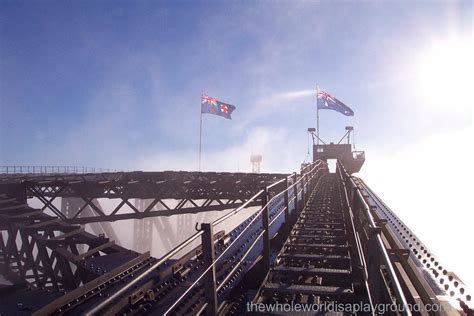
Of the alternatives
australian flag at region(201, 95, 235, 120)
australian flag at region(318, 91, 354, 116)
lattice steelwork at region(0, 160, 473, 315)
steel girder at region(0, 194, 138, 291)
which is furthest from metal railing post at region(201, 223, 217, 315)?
australian flag at region(318, 91, 354, 116)

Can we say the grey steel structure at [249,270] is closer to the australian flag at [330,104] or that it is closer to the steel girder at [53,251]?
the steel girder at [53,251]

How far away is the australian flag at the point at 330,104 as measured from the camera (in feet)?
116

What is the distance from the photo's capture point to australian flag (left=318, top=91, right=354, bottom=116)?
35444 mm

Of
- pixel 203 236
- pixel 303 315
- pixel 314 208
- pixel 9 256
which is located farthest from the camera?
pixel 314 208

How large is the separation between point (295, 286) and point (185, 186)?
570 inches

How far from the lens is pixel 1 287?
690cm

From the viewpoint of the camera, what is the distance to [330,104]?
35.8 meters

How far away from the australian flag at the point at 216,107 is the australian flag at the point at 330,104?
1011cm

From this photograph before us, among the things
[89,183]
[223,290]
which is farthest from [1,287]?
[89,183]

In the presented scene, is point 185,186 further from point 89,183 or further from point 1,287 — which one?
point 1,287

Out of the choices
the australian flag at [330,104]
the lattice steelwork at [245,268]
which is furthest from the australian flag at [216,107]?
the lattice steelwork at [245,268]

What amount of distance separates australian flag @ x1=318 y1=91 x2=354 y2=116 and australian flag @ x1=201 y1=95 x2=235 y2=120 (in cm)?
1011

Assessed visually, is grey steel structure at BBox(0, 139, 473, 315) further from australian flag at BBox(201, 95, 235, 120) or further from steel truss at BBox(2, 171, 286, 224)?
australian flag at BBox(201, 95, 235, 120)

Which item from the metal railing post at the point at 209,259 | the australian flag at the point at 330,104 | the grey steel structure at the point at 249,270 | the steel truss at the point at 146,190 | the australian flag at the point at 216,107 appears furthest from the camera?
the australian flag at the point at 330,104
